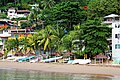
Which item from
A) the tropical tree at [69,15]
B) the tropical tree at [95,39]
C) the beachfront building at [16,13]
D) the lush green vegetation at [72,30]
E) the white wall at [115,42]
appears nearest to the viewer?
the tropical tree at [95,39]

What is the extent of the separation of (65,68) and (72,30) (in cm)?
1359

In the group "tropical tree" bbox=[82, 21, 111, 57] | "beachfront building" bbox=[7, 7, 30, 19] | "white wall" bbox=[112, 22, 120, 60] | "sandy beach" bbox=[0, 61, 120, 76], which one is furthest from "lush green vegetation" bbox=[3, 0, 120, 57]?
"beachfront building" bbox=[7, 7, 30, 19]

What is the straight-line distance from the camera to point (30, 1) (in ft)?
250

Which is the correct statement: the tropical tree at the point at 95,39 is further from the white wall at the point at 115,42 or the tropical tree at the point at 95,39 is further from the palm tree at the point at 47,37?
the palm tree at the point at 47,37

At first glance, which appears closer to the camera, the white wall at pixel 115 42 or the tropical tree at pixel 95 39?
the tropical tree at pixel 95 39

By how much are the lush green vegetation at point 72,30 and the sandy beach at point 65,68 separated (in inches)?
114

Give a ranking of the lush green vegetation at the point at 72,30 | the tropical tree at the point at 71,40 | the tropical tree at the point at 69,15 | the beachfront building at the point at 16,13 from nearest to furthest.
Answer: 1. the lush green vegetation at the point at 72,30
2. the tropical tree at the point at 71,40
3. the tropical tree at the point at 69,15
4. the beachfront building at the point at 16,13

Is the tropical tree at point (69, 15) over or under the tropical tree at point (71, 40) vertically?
over

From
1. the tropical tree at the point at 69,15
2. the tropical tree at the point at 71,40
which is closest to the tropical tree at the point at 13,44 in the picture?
the tropical tree at the point at 69,15

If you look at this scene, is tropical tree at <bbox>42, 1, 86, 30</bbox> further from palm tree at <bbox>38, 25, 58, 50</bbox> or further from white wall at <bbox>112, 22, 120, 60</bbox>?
white wall at <bbox>112, 22, 120, 60</bbox>

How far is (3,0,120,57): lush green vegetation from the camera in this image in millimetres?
39031

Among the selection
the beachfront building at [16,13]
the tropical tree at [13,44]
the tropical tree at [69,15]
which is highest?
the beachfront building at [16,13]

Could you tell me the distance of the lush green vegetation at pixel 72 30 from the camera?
39.0 m

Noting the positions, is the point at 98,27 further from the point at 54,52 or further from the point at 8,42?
the point at 8,42
